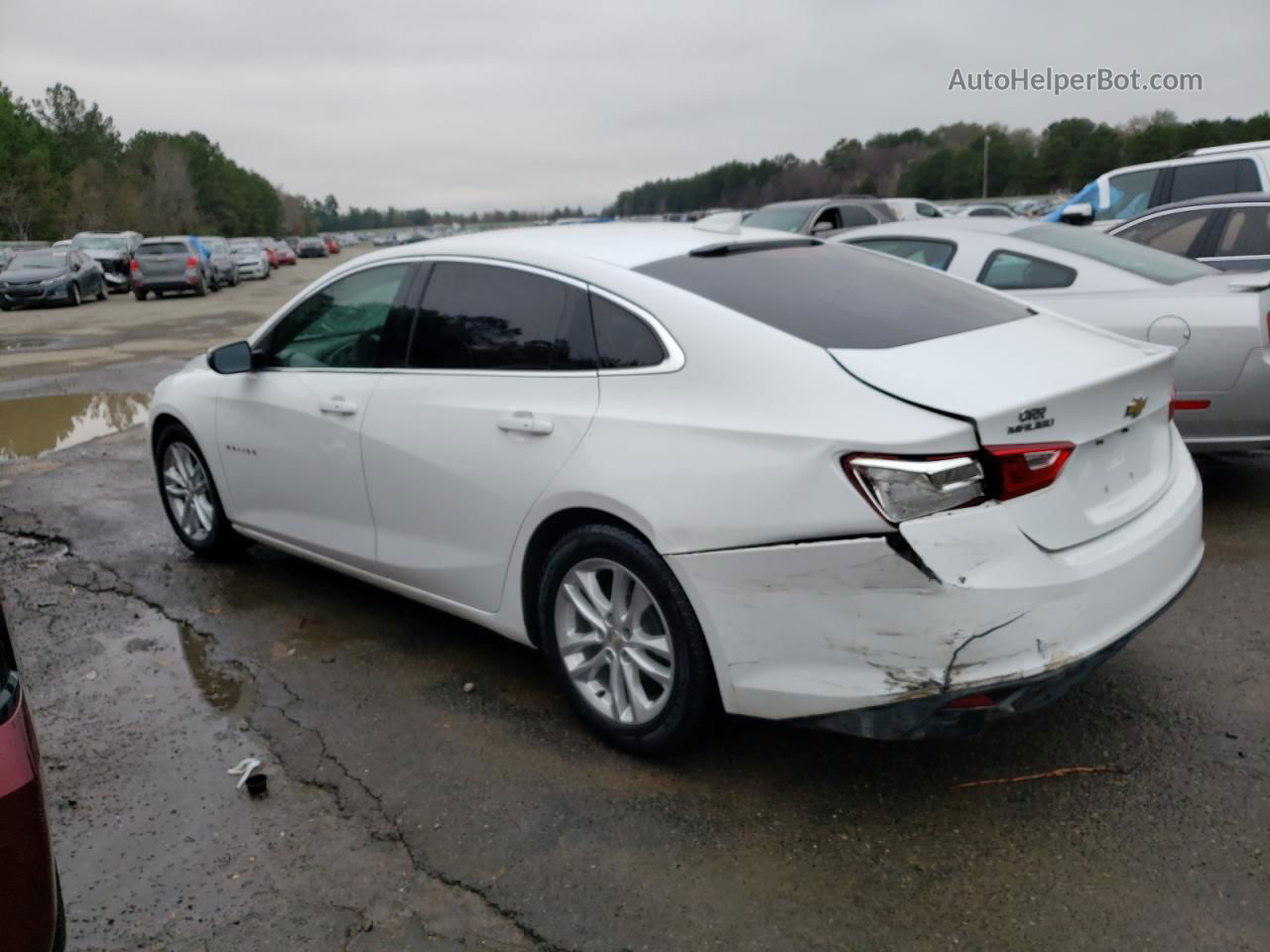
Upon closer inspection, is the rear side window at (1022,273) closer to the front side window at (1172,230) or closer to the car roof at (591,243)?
the front side window at (1172,230)

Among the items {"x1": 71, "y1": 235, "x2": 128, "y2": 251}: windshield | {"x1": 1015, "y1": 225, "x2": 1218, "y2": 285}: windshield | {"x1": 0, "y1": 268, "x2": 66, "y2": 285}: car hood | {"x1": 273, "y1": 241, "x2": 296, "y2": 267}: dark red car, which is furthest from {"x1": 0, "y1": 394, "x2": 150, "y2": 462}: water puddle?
{"x1": 273, "y1": 241, "x2": 296, "y2": 267}: dark red car

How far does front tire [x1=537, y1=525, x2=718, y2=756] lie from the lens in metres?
3.00

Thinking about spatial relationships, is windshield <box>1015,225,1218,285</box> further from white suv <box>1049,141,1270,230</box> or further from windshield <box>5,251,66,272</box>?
windshield <box>5,251,66,272</box>

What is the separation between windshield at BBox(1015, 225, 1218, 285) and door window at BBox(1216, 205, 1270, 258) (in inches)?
→ 54.4

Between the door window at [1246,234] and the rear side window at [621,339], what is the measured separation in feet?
18.7

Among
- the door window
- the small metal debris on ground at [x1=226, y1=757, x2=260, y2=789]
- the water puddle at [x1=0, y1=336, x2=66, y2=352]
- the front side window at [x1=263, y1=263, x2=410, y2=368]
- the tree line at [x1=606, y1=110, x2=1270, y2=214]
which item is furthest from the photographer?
the tree line at [x1=606, y1=110, x2=1270, y2=214]

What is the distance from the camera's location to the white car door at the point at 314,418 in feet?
13.6

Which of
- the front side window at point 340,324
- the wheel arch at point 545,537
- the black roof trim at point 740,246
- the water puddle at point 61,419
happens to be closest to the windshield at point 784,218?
the water puddle at point 61,419

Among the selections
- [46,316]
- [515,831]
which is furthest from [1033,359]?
[46,316]

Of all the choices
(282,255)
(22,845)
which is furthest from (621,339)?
(282,255)

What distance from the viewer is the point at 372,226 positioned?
160m

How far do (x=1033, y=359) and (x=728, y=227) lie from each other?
4.77 feet

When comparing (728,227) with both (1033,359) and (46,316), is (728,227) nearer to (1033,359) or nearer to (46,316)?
(1033,359)

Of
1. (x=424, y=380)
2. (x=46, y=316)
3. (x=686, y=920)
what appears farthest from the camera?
(x=46, y=316)
